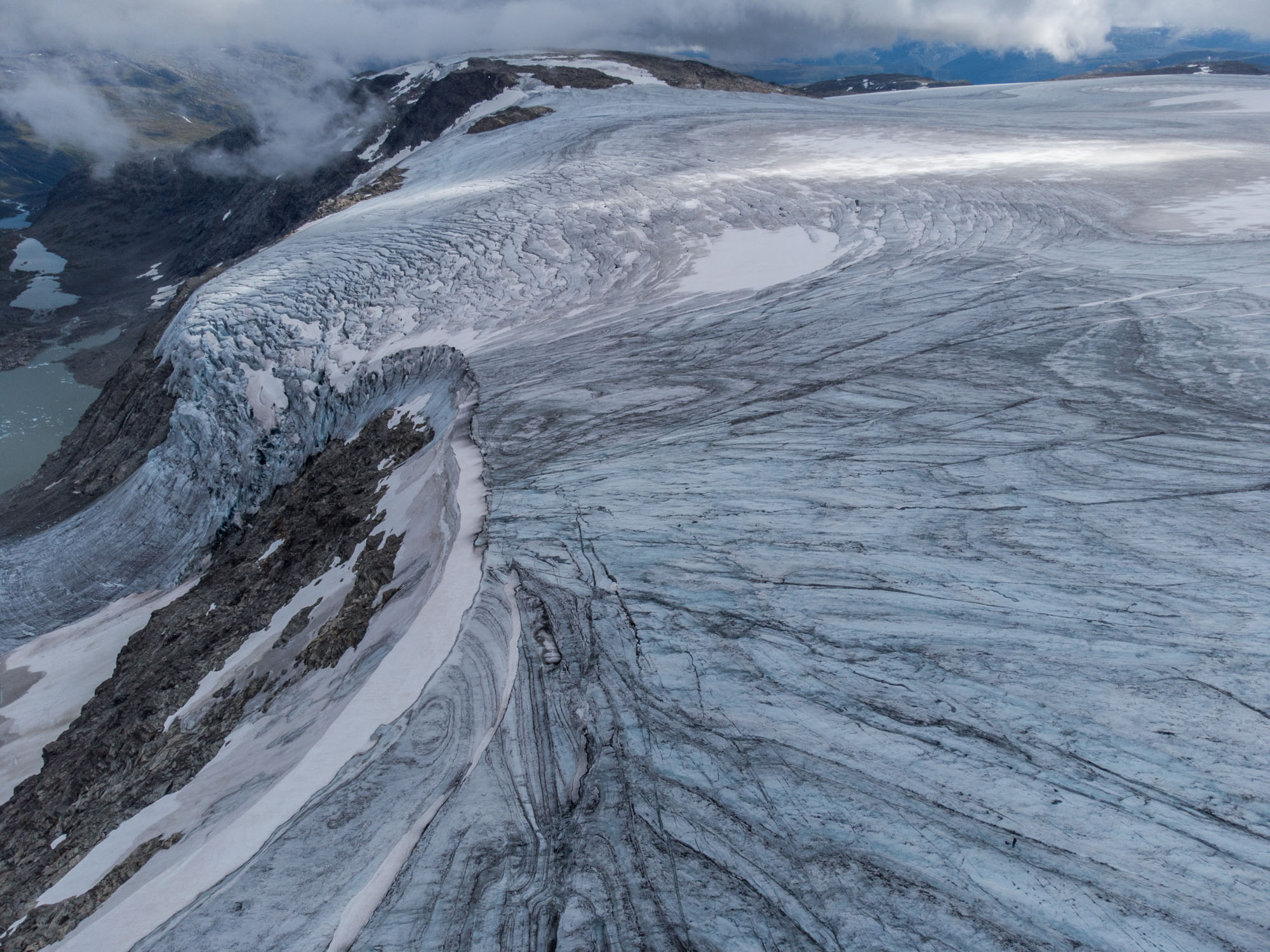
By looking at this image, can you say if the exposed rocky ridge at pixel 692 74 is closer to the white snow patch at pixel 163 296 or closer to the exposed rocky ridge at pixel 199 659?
the exposed rocky ridge at pixel 199 659

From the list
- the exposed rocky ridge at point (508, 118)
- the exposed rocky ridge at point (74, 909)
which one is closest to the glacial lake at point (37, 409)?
the exposed rocky ridge at point (508, 118)

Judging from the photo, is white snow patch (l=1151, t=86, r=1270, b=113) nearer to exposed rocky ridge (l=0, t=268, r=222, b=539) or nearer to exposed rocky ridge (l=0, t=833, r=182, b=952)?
exposed rocky ridge (l=0, t=833, r=182, b=952)

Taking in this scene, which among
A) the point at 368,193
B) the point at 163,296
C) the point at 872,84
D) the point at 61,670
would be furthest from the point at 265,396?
the point at 872,84

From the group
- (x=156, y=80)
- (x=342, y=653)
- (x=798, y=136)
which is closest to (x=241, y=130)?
(x=798, y=136)

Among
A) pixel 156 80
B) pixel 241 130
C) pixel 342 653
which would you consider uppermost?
pixel 156 80

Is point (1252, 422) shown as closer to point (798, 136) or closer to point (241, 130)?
point (798, 136)

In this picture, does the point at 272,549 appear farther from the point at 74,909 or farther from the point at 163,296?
the point at 163,296
